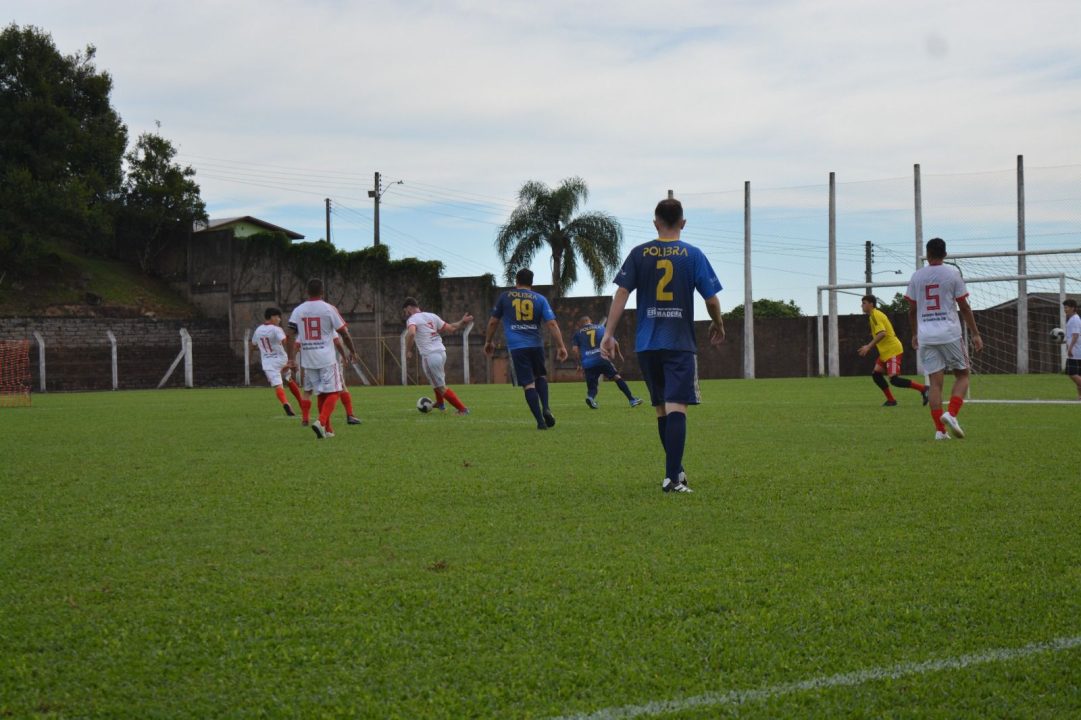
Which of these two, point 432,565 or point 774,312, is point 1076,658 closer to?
point 432,565

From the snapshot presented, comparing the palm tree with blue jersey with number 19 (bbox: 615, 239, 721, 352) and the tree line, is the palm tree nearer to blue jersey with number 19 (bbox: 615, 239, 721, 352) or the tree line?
the tree line

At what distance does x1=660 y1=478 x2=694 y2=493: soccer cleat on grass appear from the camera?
706cm

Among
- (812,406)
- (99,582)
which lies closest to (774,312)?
(812,406)

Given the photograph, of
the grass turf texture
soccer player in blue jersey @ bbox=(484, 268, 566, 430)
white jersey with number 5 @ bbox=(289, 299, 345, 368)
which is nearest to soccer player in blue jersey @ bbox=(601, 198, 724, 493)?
the grass turf texture

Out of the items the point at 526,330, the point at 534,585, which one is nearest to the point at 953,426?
the point at 526,330

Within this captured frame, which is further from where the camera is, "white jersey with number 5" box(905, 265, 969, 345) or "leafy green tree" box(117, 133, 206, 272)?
"leafy green tree" box(117, 133, 206, 272)

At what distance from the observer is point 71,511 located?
6.65 meters

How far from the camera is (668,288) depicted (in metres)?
7.39

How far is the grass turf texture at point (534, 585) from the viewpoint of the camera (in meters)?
3.19

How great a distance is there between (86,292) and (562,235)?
21.3 meters

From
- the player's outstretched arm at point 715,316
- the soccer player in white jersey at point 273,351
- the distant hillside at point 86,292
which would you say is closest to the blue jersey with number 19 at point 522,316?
the soccer player in white jersey at point 273,351

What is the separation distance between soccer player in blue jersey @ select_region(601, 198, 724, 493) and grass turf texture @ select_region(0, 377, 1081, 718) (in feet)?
2.27

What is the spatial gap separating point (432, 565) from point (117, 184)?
49833mm

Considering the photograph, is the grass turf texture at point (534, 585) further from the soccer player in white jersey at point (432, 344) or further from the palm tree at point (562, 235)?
the palm tree at point (562, 235)
